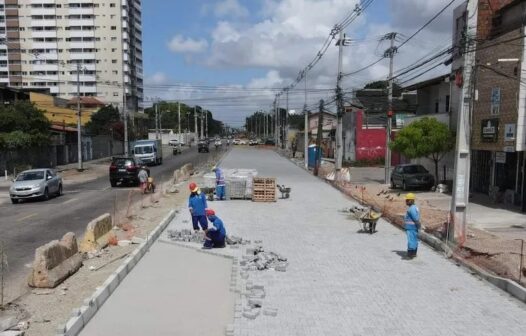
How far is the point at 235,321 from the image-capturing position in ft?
26.9

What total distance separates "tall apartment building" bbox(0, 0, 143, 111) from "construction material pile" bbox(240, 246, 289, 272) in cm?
12936

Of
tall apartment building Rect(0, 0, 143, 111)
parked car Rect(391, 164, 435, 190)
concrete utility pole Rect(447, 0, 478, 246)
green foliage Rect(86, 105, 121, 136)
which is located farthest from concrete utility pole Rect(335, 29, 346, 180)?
tall apartment building Rect(0, 0, 143, 111)

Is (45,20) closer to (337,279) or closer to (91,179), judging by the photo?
(91,179)

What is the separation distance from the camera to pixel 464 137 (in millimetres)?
13883

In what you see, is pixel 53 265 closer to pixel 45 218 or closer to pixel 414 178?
pixel 45 218

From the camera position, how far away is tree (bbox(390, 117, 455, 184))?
30208 mm

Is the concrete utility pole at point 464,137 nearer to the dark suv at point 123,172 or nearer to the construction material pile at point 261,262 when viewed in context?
the construction material pile at point 261,262

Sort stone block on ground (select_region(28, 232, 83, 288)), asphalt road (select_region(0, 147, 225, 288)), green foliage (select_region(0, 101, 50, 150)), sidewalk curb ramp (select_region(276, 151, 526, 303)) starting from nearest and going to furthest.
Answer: sidewalk curb ramp (select_region(276, 151, 526, 303)) → stone block on ground (select_region(28, 232, 83, 288)) → asphalt road (select_region(0, 147, 225, 288)) → green foliage (select_region(0, 101, 50, 150))

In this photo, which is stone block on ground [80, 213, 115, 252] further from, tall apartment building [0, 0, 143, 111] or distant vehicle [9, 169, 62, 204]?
tall apartment building [0, 0, 143, 111]

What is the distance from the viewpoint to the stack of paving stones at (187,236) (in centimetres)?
1458

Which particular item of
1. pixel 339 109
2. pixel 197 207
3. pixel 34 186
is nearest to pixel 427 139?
pixel 339 109

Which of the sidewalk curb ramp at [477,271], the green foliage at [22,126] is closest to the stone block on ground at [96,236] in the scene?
the sidewalk curb ramp at [477,271]

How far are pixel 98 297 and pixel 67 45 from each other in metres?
145

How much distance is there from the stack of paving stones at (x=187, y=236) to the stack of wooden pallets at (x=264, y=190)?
9.44 m
